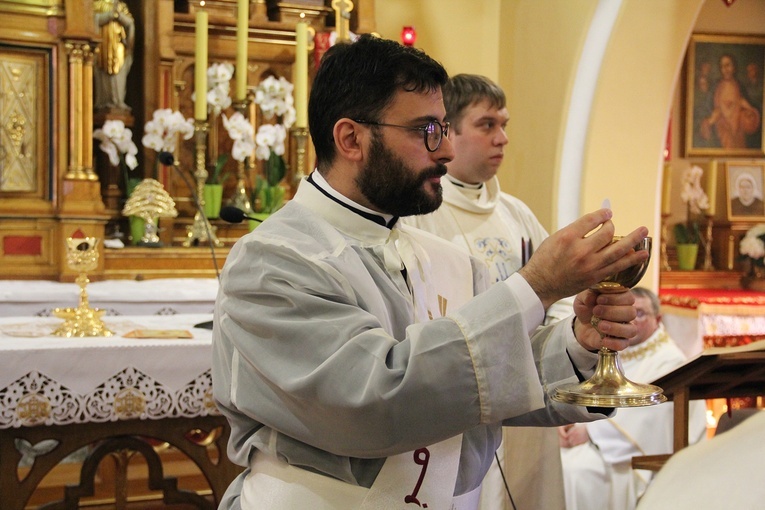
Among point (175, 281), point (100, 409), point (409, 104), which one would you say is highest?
point (409, 104)

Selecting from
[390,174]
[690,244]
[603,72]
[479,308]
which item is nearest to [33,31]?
[603,72]

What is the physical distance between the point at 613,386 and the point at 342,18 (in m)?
4.41

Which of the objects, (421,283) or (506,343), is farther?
(421,283)

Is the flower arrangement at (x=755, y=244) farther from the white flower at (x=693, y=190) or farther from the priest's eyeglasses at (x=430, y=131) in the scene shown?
the priest's eyeglasses at (x=430, y=131)

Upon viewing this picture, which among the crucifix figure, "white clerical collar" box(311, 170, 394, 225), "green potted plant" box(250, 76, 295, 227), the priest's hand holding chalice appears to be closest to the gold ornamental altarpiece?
"green potted plant" box(250, 76, 295, 227)

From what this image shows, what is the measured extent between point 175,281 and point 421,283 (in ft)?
11.6

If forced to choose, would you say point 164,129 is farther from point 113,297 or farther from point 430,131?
point 430,131

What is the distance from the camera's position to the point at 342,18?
5.76 meters

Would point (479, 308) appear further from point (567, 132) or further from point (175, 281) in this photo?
point (567, 132)

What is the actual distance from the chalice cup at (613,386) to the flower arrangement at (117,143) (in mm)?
4244

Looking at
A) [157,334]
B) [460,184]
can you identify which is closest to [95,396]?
[157,334]

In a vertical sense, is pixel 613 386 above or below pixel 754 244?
below

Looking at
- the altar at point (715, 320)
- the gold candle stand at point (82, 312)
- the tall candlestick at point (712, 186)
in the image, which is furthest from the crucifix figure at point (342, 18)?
the tall candlestick at point (712, 186)

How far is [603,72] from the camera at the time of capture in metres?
5.81
